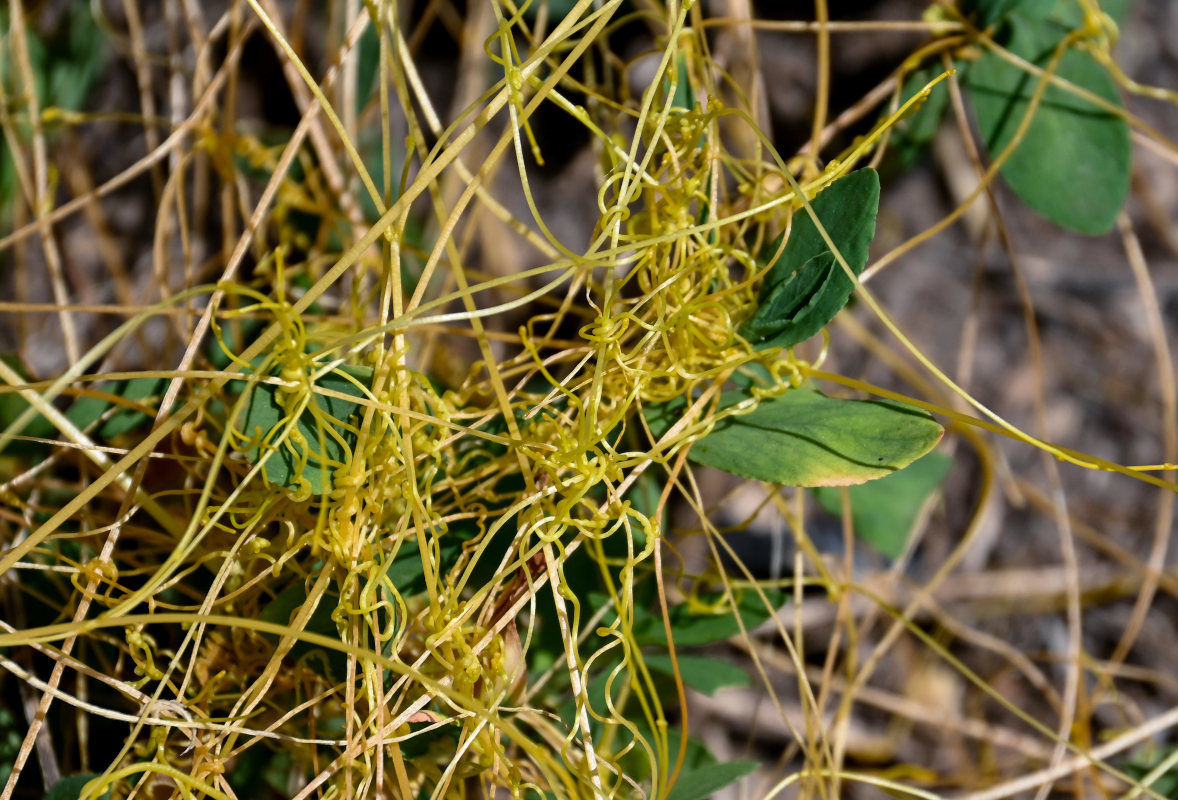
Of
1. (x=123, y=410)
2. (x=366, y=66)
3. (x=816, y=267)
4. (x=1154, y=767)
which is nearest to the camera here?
(x=816, y=267)

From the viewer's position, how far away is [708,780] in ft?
1.69

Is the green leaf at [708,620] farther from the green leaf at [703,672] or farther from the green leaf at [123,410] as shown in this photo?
the green leaf at [123,410]

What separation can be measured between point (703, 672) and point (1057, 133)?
47cm

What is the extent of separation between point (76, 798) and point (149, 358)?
0.41 metres

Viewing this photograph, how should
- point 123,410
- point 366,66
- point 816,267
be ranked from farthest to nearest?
point 366,66 → point 123,410 → point 816,267

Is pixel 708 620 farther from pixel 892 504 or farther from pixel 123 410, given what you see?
pixel 123 410

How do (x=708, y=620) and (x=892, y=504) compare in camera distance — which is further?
(x=892, y=504)

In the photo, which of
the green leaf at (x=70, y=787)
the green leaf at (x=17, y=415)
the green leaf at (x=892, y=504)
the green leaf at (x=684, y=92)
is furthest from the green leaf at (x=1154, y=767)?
the green leaf at (x=17, y=415)

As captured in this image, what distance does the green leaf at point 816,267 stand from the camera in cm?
44

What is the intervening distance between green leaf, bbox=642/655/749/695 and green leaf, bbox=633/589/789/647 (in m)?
0.03

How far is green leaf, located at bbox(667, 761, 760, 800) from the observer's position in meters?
0.50

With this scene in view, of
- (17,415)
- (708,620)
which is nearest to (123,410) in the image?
(17,415)

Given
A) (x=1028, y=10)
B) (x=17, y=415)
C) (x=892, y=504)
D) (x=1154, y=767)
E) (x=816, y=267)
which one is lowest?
(x=1154, y=767)

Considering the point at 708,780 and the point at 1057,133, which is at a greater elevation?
the point at 1057,133
